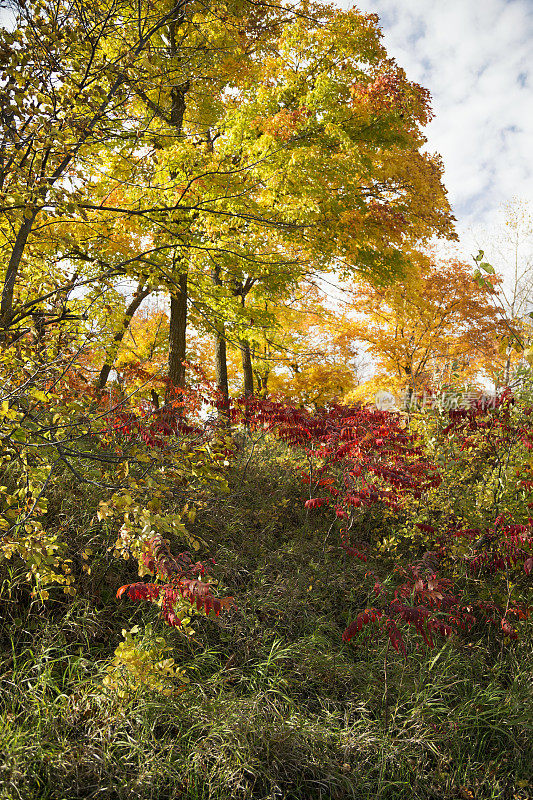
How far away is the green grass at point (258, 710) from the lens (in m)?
2.32

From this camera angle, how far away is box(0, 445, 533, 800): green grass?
2.32 metres

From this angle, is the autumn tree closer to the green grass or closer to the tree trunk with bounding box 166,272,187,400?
the tree trunk with bounding box 166,272,187,400

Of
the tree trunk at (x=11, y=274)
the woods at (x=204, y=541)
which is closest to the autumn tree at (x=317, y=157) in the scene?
the woods at (x=204, y=541)

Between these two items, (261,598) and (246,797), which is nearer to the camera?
(246,797)

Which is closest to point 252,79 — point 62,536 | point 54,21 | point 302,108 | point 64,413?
point 302,108

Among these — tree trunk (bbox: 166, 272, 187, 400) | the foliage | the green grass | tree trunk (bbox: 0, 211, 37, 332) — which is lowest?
the green grass

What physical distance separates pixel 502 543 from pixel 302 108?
25.5 ft

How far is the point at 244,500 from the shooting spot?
5.81 metres

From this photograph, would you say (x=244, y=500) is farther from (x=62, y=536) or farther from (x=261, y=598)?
(x=62, y=536)

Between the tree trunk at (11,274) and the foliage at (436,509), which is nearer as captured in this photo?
the tree trunk at (11,274)

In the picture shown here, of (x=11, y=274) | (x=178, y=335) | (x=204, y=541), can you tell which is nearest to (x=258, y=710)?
(x=204, y=541)

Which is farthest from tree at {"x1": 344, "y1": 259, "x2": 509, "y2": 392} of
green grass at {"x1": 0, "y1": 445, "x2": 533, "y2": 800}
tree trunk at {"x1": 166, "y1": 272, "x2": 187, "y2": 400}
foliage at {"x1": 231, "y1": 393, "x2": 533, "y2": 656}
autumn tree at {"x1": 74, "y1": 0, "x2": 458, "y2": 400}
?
green grass at {"x1": 0, "y1": 445, "x2": 533, "y2": 800}

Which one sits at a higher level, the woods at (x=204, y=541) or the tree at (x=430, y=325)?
the tree at (x=430, y=325)

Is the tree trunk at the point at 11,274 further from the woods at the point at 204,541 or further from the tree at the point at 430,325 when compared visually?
the tree at the point at 430,325
